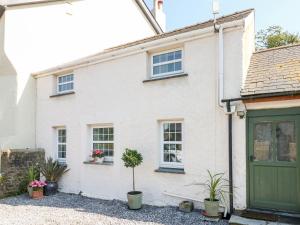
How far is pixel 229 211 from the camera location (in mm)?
Result: 8578

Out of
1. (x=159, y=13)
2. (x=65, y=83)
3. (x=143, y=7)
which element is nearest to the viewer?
(x=65, y=83)

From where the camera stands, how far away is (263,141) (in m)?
8.51

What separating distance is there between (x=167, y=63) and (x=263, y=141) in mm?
4073

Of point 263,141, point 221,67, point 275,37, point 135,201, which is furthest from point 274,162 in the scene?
point 275,37

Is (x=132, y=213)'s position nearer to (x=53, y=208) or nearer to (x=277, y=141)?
(x=53, y=208)

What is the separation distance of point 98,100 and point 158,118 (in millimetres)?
3055

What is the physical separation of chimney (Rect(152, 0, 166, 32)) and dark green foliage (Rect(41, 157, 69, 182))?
1221 cm

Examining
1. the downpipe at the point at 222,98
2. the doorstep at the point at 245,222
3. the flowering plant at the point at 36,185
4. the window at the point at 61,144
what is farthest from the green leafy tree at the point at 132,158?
the window at the point at 61,144

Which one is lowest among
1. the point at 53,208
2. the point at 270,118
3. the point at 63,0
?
the point at 53,208

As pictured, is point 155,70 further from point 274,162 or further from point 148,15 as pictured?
point 148,15

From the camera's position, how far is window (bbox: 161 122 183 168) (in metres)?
9.98

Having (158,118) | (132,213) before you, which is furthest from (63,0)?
(132,213)

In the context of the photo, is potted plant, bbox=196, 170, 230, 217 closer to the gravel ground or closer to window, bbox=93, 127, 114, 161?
the gravel ground

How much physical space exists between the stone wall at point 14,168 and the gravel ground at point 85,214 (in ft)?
3.75
